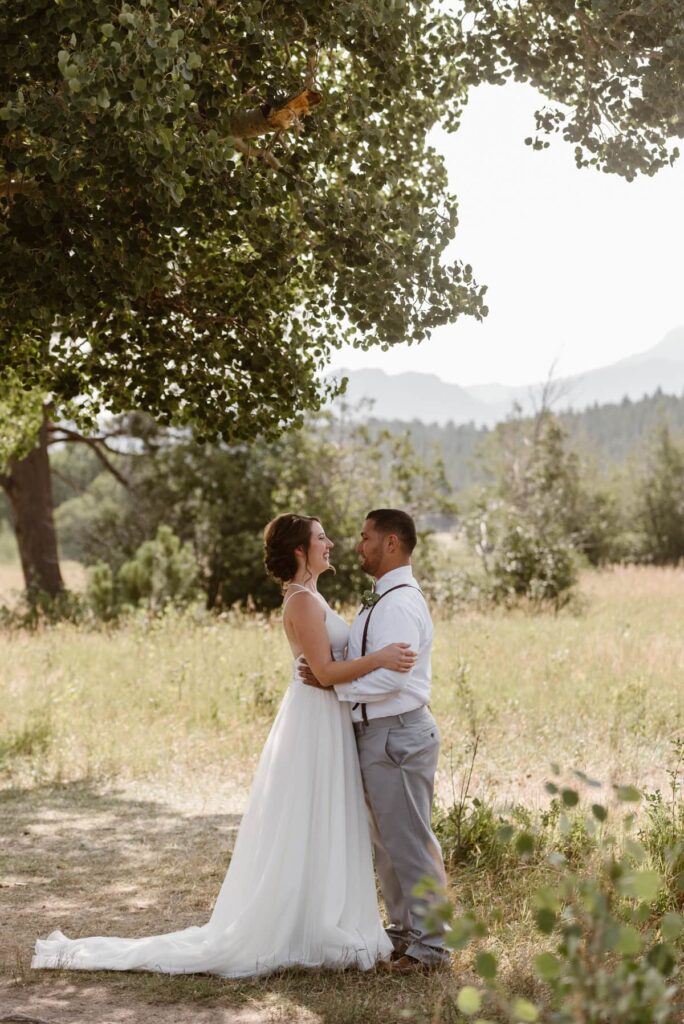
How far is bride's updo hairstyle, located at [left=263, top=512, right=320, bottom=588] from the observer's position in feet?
17.0

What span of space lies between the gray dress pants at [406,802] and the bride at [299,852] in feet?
0.46

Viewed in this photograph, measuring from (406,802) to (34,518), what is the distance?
16.9m

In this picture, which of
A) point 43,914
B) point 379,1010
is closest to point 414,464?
point 43,914

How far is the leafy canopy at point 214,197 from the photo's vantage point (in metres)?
5.22

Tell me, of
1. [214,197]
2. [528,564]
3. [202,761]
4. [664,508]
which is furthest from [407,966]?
[664,508]

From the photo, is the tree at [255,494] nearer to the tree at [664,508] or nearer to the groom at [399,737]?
the groom at [399,737]

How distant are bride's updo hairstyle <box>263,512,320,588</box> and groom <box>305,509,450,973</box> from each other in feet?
1.00

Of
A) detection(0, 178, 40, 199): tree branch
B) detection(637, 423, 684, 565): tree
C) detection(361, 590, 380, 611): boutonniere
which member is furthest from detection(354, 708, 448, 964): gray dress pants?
detection(637, 423, 684, 565): tree

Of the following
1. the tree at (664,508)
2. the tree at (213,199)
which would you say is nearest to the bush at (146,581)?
the tree at (213,199)

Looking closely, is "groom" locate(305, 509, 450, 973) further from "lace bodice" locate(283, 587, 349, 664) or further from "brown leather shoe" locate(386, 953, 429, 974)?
"lace bodice" locate(283, 587, 349, 664)

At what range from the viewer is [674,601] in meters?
20.6

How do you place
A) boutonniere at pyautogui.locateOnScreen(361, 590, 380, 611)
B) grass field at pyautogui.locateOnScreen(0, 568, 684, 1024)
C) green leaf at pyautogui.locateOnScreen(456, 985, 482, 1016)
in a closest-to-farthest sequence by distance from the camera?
green leaf at pyautogui.locateOnScreen(456, 985, 482, 1016) < grass field at pyautogui.locateOnScreen(0, 568, 684, 1024) < boutonniere at pyautogui.locateOnScreen(361, 590, 380, 611)

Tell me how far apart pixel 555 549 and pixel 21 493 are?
1047 centimetres

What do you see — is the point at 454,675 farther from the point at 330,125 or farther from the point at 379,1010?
the point at 379,1010
